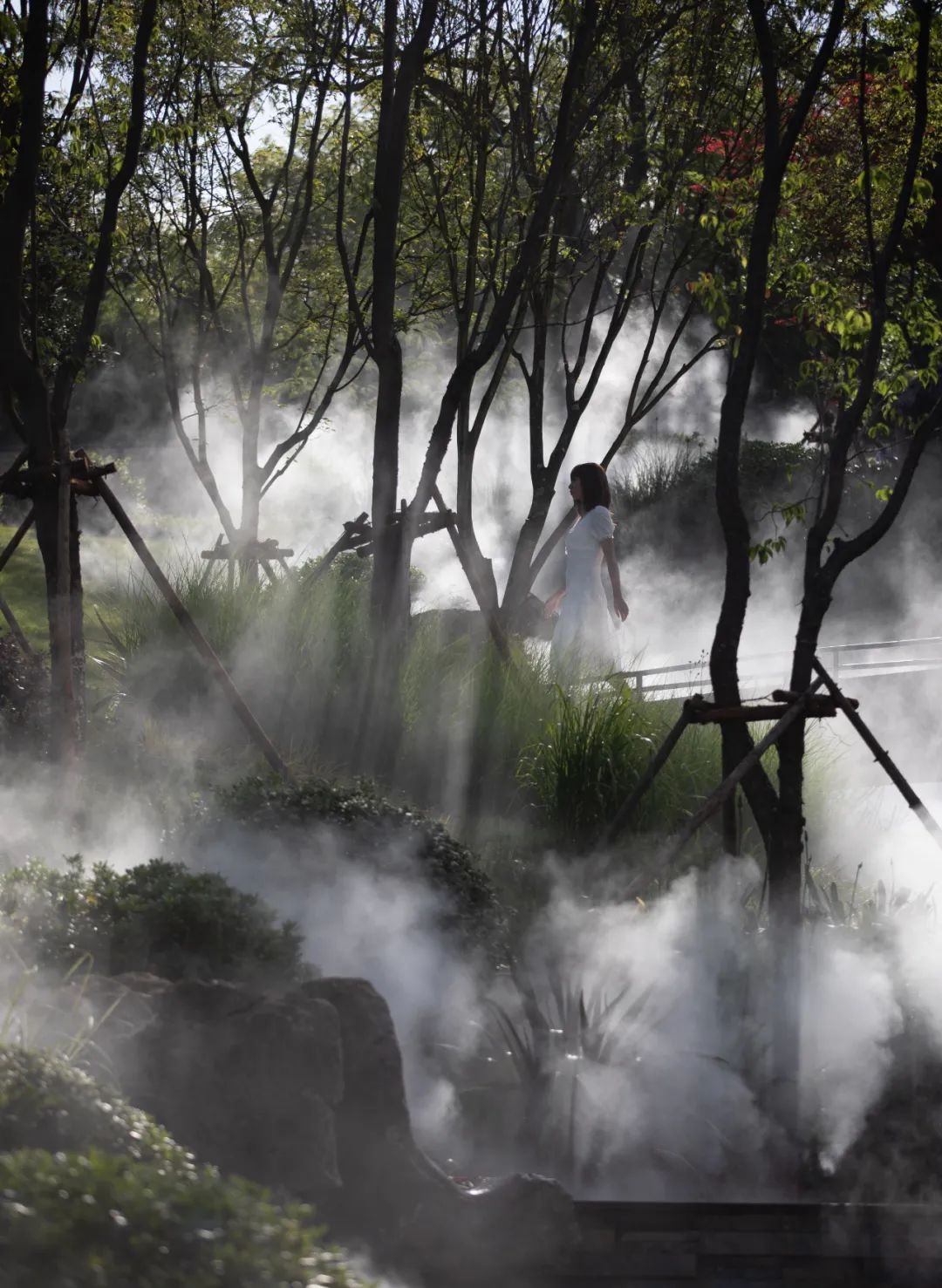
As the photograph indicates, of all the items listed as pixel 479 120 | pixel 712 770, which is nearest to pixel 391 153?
pixel 479 120

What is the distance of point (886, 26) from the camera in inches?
241

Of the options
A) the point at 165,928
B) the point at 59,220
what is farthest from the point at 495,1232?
the point at 59,220

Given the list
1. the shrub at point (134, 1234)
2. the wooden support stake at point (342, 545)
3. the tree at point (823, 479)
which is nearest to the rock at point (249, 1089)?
the shrub at point (134, 1234)

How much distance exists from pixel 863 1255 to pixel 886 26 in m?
4.78

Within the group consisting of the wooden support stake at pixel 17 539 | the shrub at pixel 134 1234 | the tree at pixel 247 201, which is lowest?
the shrub at pixel 134 1234

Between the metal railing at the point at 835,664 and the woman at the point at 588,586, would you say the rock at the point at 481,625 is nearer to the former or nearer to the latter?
the woman at the point at 588,586

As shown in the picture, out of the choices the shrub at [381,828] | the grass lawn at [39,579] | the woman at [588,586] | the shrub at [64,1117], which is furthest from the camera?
the grass lawn at [39,579]

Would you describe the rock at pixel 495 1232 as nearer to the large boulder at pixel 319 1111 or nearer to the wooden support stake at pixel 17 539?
the large boulder at pixel 319 1111

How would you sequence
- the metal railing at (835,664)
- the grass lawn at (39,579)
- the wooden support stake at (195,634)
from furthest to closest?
1. the grass lawn at (39,579)
2. the metal railing at (835,664)
3. the wooden support stake at (195,634)

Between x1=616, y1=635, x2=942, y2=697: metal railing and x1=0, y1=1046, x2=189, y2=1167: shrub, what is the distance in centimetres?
764

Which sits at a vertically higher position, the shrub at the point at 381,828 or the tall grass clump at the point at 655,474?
the tall grass clump at the point at 655,474

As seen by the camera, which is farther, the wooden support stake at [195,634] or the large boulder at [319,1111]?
the wooden support stake at [195,634]

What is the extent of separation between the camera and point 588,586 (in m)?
9.20

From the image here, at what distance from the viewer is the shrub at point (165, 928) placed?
3977mm
